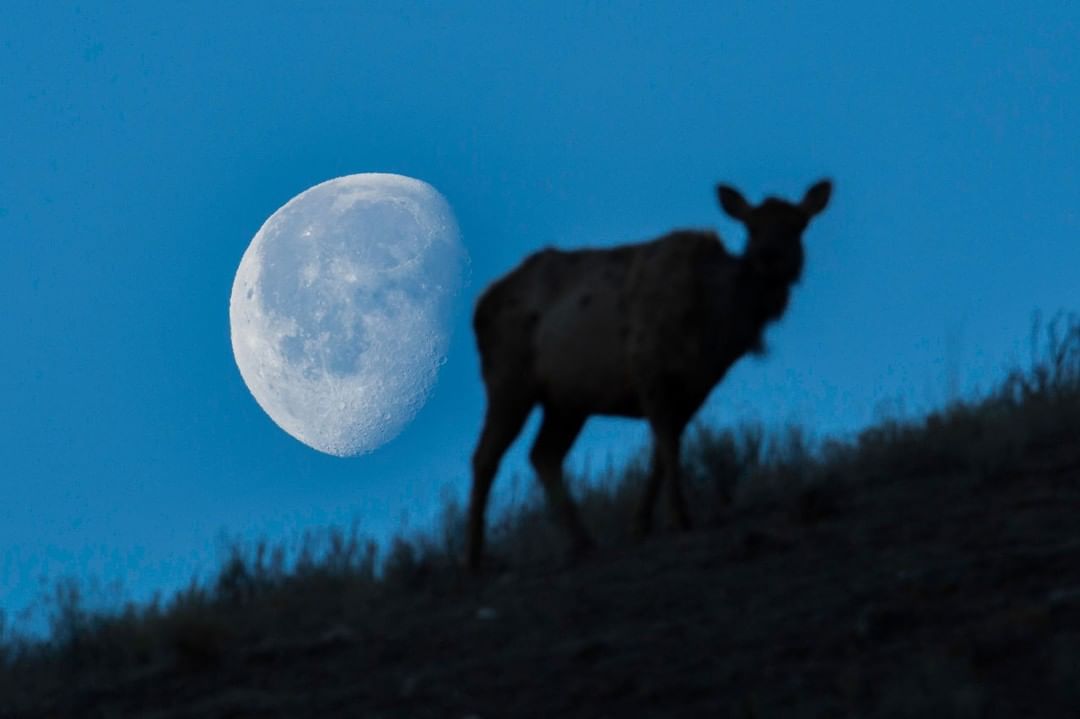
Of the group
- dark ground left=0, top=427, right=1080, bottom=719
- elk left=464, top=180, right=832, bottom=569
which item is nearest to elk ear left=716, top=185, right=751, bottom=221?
elk left=464, top=180, right=832, bottom=569

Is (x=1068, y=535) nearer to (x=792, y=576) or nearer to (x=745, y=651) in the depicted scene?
(x=792, y=576)

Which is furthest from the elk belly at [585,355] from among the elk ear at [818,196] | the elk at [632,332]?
the elk ear at [818,196]

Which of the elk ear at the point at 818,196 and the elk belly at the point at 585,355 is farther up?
the elk ear at the point at 818,196

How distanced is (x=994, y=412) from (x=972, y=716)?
7.33 metres

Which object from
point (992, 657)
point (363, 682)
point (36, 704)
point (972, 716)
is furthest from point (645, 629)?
point (36, 704)

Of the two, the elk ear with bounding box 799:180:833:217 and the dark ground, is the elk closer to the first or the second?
the elk ear with bounding box 799:180:833:217

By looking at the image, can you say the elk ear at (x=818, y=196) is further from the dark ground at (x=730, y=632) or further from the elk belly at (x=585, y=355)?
the dark ground at (x=730, y=632)

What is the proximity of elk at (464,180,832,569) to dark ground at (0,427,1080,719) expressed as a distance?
35.0 inches

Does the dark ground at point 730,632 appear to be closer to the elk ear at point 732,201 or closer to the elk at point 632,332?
the elk at point 632,332

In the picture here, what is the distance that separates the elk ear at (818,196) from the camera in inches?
487

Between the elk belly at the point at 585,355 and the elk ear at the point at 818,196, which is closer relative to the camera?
the elk belly at the point at 585,355

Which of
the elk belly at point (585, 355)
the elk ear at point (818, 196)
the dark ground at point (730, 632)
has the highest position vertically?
the elk ear at point (818, 196)

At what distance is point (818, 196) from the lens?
40.7ft

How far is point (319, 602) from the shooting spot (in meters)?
11.7
